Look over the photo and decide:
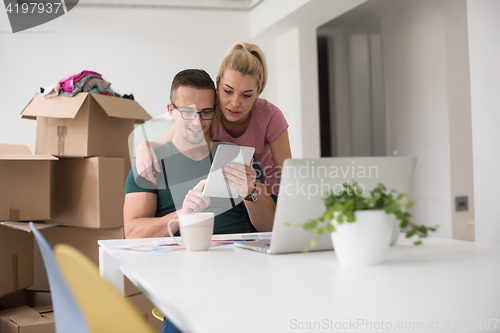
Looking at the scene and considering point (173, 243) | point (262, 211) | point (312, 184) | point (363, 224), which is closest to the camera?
point (363, 224)

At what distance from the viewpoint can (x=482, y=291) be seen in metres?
0.61

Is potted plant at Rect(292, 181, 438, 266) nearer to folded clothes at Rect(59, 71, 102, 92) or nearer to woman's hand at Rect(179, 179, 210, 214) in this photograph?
woman's hand at Rect(179, 179, 210, 214)

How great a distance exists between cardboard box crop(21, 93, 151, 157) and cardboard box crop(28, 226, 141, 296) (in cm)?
39

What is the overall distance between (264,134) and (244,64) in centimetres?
35

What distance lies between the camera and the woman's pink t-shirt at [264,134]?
188 centimetres

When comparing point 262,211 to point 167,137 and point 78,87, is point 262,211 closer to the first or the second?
point 167,137

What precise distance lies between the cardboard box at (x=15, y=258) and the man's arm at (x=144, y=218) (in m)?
0.80

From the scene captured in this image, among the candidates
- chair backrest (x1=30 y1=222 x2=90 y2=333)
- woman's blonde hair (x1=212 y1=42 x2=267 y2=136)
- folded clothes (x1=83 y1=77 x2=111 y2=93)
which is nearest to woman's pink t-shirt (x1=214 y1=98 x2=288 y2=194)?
woman's blonde hair (x1=212 y1=42 x2=267 y2=136)

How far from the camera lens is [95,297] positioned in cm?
44

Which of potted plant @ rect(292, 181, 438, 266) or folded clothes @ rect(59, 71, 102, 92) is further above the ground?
folded clothes @ rect(59, 71, 102, 92)

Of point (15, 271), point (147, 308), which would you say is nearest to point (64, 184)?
point (15, 271)

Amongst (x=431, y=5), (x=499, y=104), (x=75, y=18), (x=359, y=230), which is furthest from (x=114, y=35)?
(x=359, y=230)

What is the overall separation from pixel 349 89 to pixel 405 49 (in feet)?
2.22

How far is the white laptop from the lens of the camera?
0.85 meters
